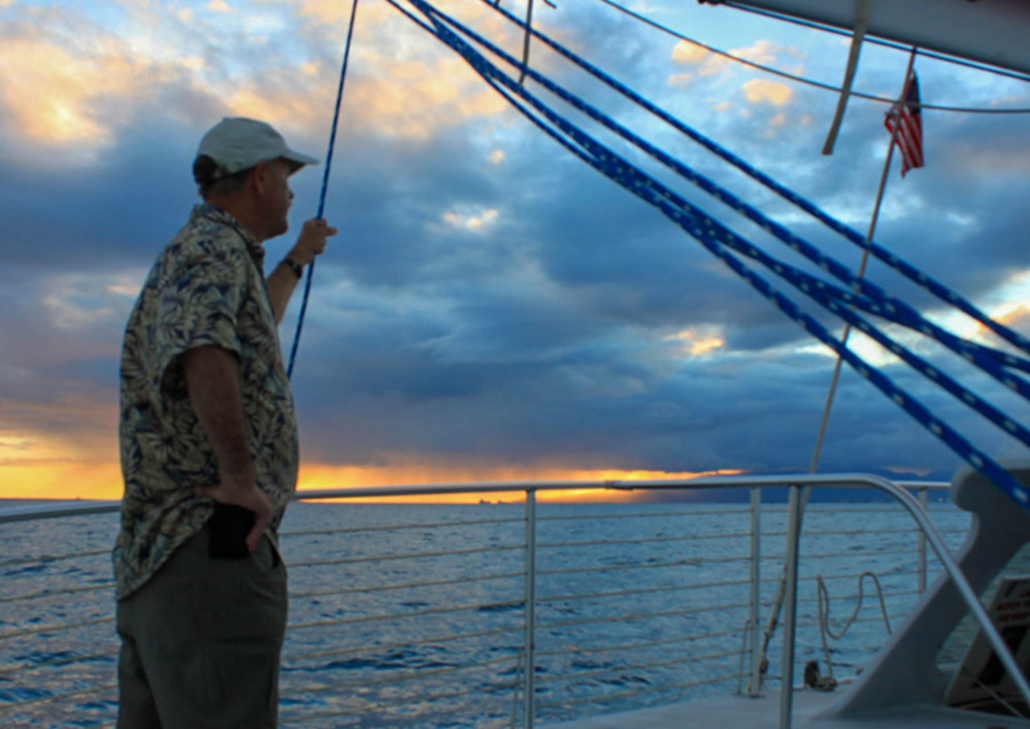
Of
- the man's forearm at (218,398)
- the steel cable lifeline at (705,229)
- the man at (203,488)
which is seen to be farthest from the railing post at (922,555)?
the man's forearm at (218,398)

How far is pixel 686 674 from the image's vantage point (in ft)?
28.1

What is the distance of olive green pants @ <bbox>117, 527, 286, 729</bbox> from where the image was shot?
124 centimetres

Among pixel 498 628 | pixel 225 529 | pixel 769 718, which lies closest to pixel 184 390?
pixel 225 529

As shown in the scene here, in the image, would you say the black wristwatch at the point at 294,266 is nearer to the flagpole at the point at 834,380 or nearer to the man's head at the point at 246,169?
the man's head at the point at 246,169

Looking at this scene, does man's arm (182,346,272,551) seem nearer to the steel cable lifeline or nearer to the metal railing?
the metal railing

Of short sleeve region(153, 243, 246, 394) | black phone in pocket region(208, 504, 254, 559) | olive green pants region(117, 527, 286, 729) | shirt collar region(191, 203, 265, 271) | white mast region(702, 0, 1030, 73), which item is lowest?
olive green pants region(117, 527, 286, 729)

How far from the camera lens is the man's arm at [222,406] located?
1.18 metres

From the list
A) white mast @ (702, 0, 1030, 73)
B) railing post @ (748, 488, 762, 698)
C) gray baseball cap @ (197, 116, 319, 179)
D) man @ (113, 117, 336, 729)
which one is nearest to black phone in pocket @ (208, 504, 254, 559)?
man @ (113, 117, 336, 729)

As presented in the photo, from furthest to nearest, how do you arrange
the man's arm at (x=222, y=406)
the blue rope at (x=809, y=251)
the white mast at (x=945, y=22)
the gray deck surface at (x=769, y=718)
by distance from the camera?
the white mast at (x=945, y=22) < the gray deck surface at (x=769, y=718) < the blue rope at (x=809, y=251) < the man's arm at (x=222, y=406)

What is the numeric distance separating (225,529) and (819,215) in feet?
5.00

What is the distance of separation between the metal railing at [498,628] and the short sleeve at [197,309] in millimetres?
858

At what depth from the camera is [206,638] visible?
1243mm

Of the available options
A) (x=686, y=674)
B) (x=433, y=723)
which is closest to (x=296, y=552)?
(x=686, y=674)

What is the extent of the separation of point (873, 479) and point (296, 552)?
26.2 meters
